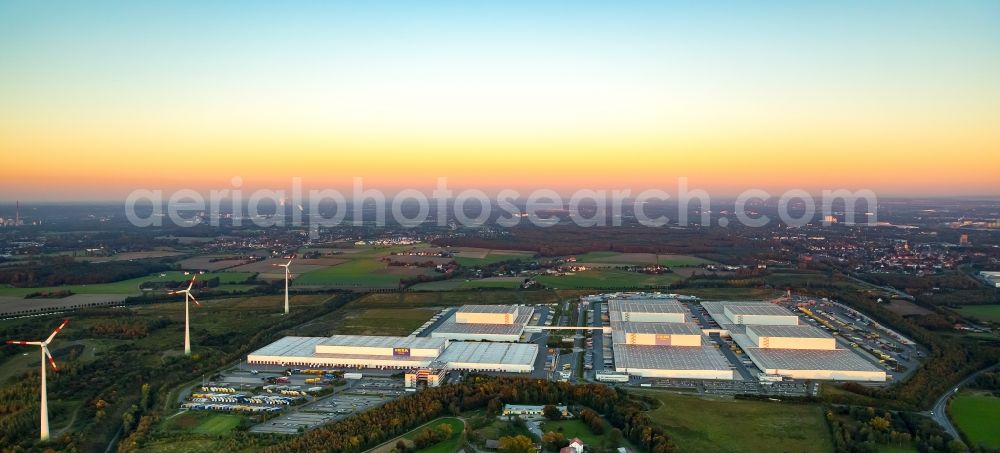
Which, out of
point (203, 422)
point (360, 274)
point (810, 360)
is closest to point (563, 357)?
point (810, 360)

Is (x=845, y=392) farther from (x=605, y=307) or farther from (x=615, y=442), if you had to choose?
(x=605, y=307)

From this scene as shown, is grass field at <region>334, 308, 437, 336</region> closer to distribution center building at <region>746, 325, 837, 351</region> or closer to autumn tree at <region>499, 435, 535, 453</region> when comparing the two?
autumn tree at <region>499, 435, 535, 453</region>

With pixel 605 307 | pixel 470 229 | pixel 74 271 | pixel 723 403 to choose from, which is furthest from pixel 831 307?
pixel 470 229

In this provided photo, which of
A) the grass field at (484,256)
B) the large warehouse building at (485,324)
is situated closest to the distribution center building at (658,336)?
the large warehouse building at (485,324)

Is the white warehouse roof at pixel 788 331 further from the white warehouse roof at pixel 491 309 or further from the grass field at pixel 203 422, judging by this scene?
the grass field at pixel 203 422

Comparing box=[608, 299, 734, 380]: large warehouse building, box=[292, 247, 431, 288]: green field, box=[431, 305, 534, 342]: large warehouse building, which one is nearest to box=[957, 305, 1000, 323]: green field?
box=[608, 299, 734, 380]: large warehouse building
